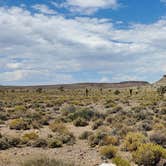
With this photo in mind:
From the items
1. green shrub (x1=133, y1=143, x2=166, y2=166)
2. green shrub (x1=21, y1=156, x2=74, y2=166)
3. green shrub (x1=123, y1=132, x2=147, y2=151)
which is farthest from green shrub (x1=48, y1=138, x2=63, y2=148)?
green shrub (x1=21, y1=156, x2=74, y2=166)

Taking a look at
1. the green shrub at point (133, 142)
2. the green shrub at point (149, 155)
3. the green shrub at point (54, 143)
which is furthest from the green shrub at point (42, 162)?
the green shrub at point (54, 143)

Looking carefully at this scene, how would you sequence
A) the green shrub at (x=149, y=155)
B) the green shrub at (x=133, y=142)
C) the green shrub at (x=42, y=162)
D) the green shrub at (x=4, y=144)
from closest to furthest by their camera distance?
the green shrub at (x=42, y=162) → the green shrub at (x=149, y=155) → the green shrub at (x=133, y=142) → the green shrub at (x=4, y=144)

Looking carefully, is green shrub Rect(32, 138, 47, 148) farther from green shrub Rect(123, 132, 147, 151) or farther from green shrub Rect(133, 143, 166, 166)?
green shrub Rect(133, 143, 166, 166)

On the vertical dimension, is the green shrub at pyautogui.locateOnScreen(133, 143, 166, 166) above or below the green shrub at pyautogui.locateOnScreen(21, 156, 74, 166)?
below

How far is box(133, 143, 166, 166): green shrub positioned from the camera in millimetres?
13953

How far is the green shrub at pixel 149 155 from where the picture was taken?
14.0 metres

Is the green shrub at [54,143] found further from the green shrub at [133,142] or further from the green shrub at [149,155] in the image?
the green shrub at [149,155]

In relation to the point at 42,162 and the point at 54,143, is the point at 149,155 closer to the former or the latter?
the point at 42,162

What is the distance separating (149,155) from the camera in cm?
1401

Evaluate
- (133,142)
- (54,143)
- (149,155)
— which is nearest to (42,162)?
(149,155)

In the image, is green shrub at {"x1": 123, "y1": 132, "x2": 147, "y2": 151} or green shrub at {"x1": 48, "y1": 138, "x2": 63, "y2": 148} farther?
green shrub at {"x1": 48, "y1": 138, "x2": 63, "y2": 148}

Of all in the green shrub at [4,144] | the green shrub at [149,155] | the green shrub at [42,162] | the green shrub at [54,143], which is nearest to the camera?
the green shrub at [42,162]

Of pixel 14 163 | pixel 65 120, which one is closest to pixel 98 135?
pixel 14 163

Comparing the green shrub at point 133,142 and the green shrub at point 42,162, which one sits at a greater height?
the green shrub at point 42,162
